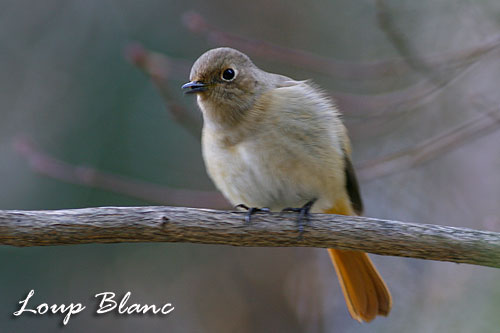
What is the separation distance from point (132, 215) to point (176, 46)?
4.15 m

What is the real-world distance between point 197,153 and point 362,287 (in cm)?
293

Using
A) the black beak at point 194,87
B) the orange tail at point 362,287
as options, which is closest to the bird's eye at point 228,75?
the black beak at point 194,87

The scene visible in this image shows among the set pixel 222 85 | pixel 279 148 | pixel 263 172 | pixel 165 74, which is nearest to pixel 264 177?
pixel 263 172

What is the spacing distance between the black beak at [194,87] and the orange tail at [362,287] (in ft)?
4.98

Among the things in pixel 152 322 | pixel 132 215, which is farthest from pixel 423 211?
pixel 132 215

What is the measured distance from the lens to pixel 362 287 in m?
4.30

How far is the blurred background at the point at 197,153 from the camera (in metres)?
4.86

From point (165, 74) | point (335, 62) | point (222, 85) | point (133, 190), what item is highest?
point (165, 74)

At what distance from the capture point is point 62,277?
611cm

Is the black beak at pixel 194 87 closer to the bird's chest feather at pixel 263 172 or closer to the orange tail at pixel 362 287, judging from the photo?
the bird's chest feather at pixel 263 172

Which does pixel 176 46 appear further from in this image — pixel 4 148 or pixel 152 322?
pixel 152 322

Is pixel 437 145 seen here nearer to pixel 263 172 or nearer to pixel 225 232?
pixel 263 172

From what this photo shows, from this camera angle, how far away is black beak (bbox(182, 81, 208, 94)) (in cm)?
405

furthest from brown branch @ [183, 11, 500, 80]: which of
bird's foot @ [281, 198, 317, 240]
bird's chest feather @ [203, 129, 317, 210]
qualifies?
bird's foot @ [281, 198, 317, 240]
